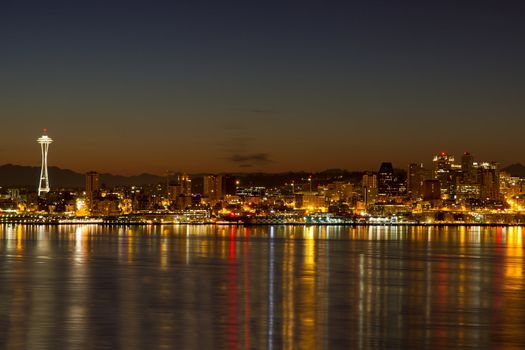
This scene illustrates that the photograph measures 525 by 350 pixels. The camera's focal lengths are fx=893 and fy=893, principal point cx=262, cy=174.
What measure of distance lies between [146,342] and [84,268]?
20389 mm

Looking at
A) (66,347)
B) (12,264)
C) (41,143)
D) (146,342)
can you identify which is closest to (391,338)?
(146,342)

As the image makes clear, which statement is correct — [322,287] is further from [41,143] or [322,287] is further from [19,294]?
[41,143]

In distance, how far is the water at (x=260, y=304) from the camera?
17953mm

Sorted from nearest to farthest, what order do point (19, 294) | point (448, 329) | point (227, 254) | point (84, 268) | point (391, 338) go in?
point (391, 338) < point (448, 329) < point (19, 294) < point (84, 268) < point (227, 254)

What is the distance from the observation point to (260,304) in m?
23.7

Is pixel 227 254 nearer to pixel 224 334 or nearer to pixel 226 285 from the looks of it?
pixel 226 285

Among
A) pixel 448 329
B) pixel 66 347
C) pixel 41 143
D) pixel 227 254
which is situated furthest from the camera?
pixel 41 143

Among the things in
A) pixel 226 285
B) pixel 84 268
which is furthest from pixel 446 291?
pixel 84 268

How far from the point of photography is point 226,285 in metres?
29.5

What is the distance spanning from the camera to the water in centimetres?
1795

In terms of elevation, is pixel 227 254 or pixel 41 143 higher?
pixel 41 143

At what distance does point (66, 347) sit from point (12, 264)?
23363mm

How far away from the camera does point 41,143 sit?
6363 inches

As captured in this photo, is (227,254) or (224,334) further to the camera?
(227,254)
